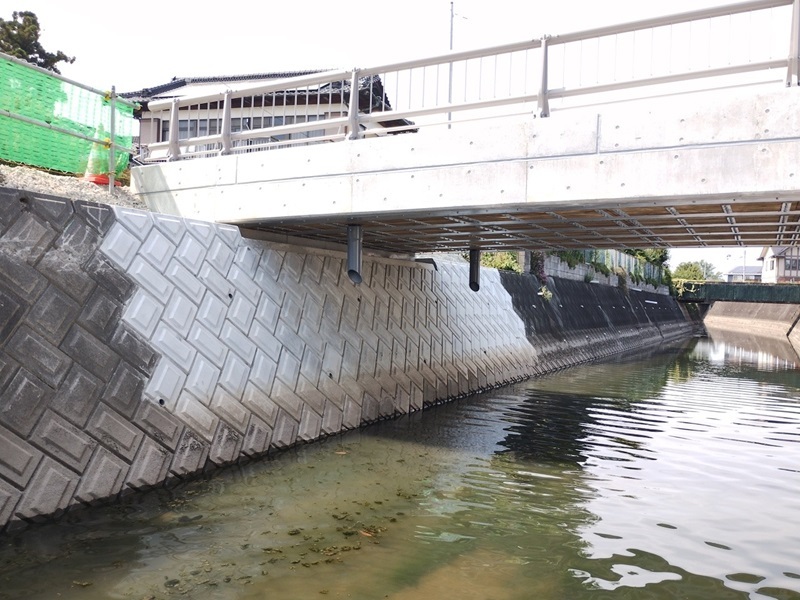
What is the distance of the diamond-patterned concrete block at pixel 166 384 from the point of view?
328 inches

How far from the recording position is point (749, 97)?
729cm

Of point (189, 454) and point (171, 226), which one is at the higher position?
point (171, 226)

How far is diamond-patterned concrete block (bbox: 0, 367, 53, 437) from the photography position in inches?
259

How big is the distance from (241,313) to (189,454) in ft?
8.98

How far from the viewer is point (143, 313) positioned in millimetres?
8641

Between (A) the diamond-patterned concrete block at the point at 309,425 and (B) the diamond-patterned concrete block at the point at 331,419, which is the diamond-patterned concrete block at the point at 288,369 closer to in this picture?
(A) the diamond-patterned concrete block at the point at 309,425

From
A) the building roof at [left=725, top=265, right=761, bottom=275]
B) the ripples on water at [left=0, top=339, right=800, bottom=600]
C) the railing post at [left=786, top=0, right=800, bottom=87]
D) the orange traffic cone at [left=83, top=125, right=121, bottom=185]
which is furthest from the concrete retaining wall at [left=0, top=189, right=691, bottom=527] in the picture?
the building roof at [left=725, top=265, right=761, bottom=275]

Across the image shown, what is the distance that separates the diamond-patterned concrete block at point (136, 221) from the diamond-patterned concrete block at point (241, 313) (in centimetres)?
188

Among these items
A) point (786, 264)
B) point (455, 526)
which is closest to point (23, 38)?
point (455, 526)

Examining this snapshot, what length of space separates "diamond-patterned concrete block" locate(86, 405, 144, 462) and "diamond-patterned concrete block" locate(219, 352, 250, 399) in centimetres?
181

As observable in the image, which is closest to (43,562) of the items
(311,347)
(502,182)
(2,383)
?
(2,383)

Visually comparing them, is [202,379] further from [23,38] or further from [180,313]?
[23,38]

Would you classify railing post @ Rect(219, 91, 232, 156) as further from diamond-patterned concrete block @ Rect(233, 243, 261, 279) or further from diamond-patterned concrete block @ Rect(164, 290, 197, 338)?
diamond-patterned concrete block @ Rect(164, 290, 197, 338)

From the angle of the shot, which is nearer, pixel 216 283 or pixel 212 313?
pixel 212 313
